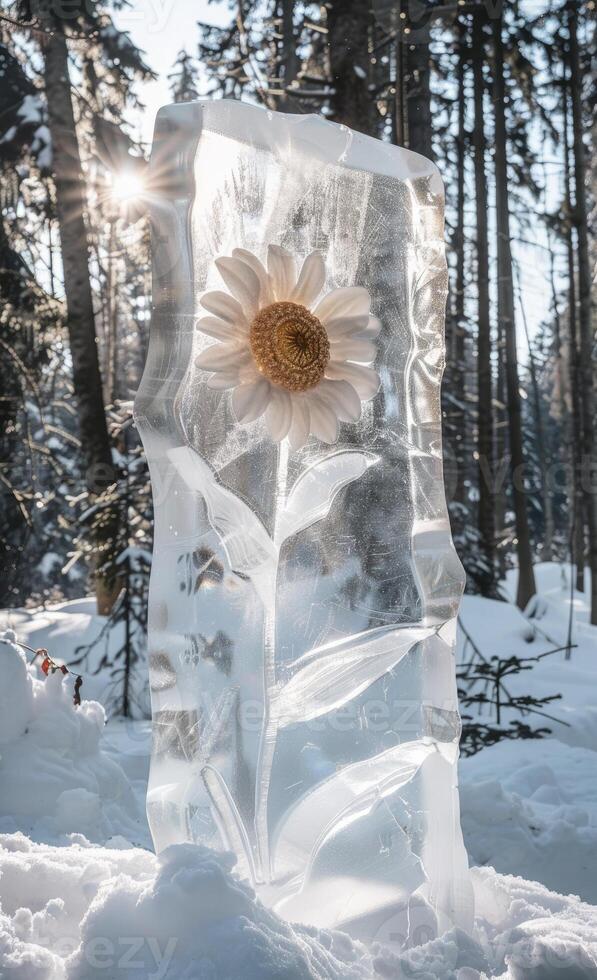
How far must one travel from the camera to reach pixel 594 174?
10.5m

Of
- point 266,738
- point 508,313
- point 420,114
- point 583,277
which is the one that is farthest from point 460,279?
point 266,738

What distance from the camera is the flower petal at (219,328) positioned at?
1840 mm

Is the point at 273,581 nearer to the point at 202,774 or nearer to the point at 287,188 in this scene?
the point at 202,774

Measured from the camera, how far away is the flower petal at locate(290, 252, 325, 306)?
6.37 feet

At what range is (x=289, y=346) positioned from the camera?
75.8 inches

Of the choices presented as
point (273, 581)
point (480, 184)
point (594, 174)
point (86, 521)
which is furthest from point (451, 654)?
point (594, 174)

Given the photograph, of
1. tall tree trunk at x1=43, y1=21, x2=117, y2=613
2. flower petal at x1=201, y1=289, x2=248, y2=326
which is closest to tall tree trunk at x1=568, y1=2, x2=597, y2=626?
tall tree trunk at x1=43, y1=21, x2=117, y2=613

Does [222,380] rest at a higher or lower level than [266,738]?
higher

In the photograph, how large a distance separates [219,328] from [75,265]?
4.65 metres

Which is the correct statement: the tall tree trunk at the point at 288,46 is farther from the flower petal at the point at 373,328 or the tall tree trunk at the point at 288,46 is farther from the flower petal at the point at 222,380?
the flower petal at the point at 222,380

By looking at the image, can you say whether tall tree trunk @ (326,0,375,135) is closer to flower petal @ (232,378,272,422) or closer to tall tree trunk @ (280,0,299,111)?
tall tree trunk @ (280,0,299,111)

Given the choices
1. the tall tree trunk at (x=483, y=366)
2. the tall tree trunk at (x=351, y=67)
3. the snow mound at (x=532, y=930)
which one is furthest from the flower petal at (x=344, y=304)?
the tall tree trunk at (x=483, y=366)

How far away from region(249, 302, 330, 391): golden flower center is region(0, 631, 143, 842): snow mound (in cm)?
138

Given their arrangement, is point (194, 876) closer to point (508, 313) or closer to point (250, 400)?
point (250, 400)
